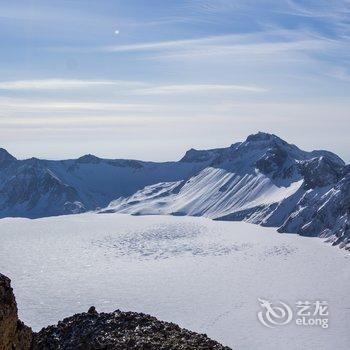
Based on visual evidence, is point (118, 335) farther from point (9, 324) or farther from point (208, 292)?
point (208, 292)

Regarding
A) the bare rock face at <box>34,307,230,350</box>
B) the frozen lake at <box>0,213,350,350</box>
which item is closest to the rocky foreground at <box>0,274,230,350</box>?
the bare rock face at <box>34,307,230,350</box>

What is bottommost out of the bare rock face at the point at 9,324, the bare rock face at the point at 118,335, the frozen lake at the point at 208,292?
the frozen lake at the point at 208,292

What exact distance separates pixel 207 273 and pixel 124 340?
14336 cm

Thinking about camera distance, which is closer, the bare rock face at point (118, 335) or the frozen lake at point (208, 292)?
the bare rock face at point (118, 335)

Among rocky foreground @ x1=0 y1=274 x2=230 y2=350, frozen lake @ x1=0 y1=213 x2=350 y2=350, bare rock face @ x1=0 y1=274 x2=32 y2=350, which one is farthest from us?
frozen lake @ x1=0 y1=213 x2=350 y2=350

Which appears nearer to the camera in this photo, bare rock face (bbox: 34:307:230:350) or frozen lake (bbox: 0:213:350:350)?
bare rock face (bbox: 34:307:230:350)

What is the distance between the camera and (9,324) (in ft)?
80.0

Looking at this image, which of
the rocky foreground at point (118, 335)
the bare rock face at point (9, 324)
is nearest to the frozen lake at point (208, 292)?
the rocky foreground at point (118, 335)

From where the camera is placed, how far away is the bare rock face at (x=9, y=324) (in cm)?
2386

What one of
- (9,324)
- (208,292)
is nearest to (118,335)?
(9,324)

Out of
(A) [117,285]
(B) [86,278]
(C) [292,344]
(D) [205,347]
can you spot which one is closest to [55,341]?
→ (D) [205,347]

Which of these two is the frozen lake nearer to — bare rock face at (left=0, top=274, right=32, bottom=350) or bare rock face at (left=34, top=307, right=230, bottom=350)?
bare rock face at (left=34, top=307, right=230, bottom=350)

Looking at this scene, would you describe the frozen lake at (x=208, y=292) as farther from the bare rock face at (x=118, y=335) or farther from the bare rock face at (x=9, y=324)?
the bare rock face at (x=9, y=324)

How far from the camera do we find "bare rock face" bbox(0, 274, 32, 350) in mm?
23859
